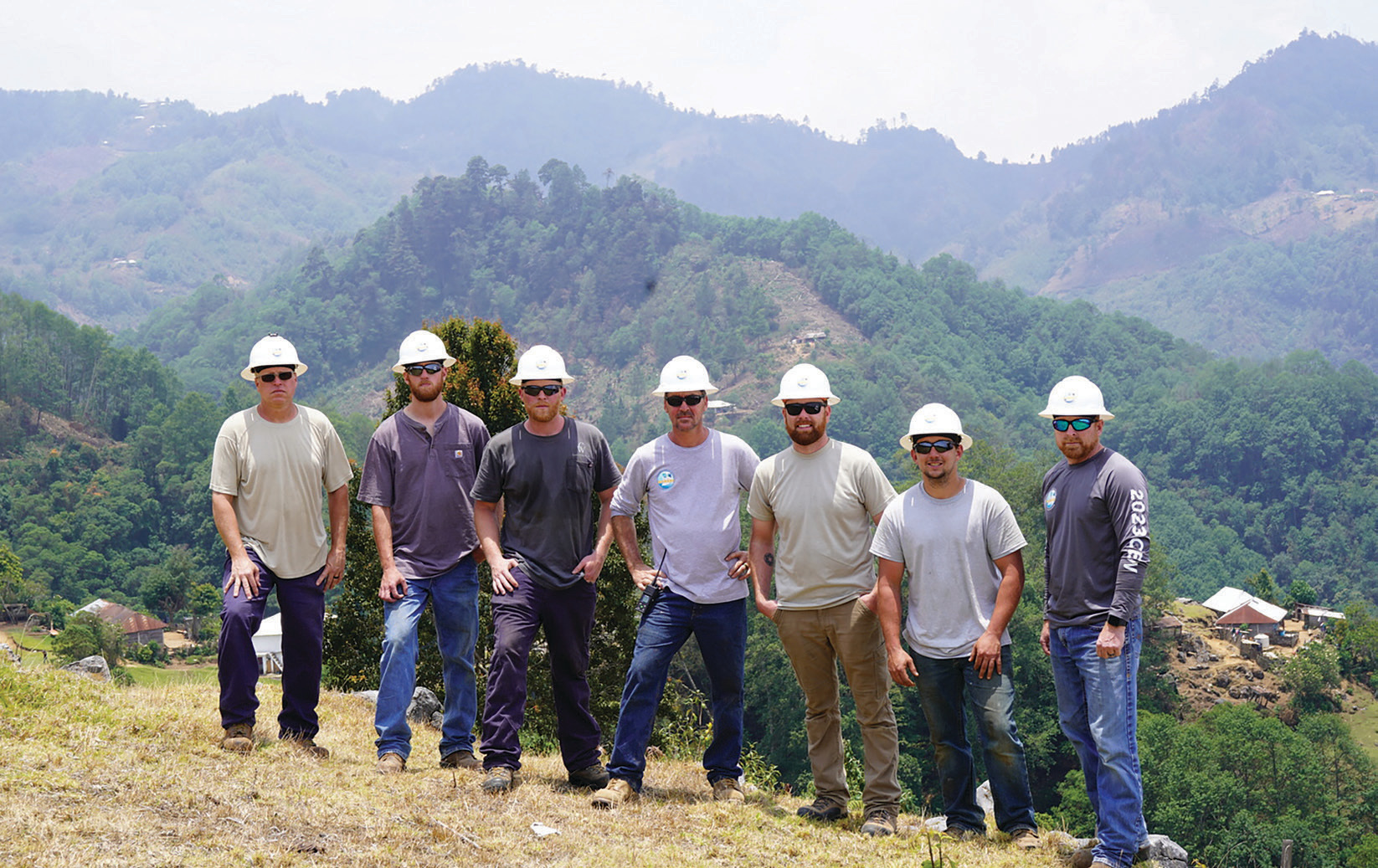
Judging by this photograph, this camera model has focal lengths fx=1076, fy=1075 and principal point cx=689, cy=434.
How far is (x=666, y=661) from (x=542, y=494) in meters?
1.15

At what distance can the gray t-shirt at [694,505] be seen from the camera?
230 inches

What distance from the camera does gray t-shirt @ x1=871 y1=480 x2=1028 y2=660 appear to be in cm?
541

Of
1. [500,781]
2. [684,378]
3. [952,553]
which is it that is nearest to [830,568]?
[952,553]

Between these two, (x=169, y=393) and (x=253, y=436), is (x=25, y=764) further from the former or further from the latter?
(x=169, y=393)

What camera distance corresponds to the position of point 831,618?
5.73 metres

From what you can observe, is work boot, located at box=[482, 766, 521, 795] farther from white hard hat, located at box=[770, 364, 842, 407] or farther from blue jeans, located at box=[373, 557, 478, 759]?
white hard hat, located at box=[770, 364, 842, 407]

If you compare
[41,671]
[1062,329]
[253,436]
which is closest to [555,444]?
[253,436]

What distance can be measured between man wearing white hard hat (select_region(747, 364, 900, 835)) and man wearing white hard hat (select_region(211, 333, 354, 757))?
2481 millimetres

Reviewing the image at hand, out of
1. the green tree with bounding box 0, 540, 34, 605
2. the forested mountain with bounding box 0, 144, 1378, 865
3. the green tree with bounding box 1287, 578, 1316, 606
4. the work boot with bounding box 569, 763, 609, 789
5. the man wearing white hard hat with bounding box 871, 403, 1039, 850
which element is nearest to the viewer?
the man wearing white hard hat with bounding box 871, 403, 1039, 850

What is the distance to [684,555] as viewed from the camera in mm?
5844

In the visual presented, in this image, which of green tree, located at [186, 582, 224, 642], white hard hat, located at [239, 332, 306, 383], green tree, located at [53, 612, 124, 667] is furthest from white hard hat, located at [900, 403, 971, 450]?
green tree, located at [186, 582, 224, 642]

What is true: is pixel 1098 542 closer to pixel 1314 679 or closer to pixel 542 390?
pixel 542 390

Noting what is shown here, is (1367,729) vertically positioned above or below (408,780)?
below

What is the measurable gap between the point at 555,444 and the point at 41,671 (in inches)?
166
